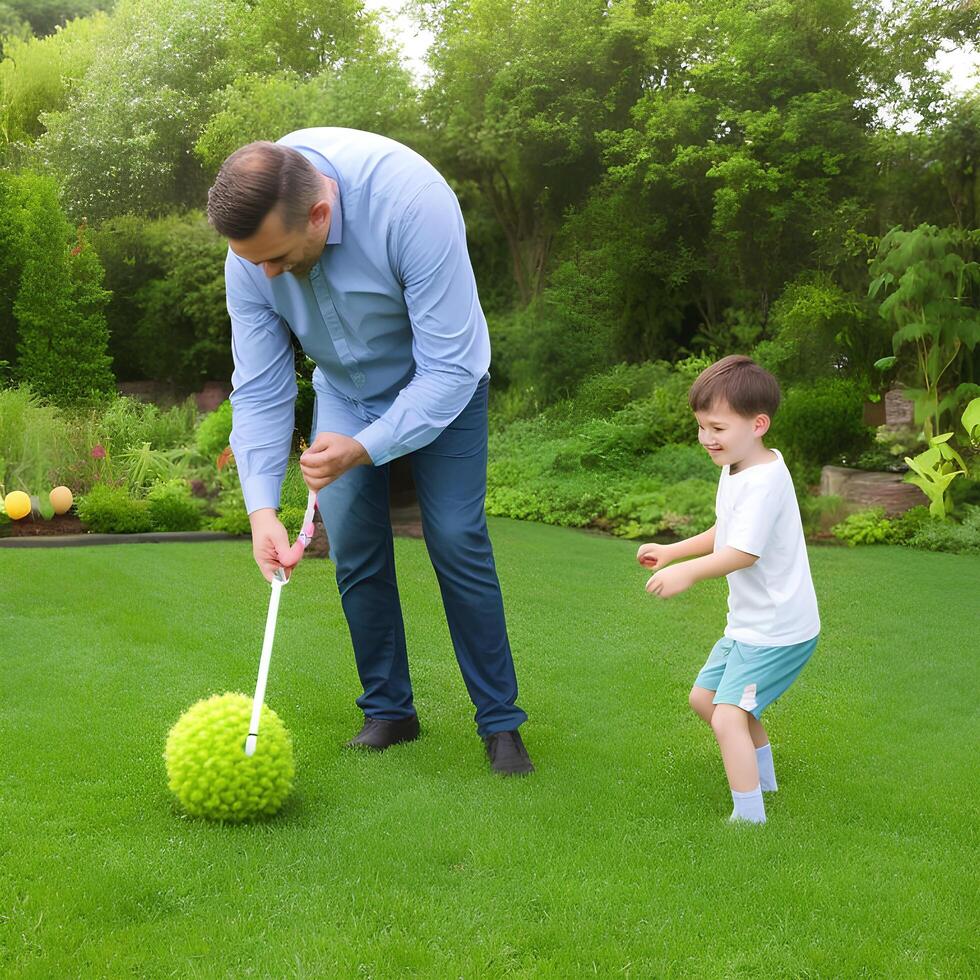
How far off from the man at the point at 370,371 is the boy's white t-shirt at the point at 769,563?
25.3 inches

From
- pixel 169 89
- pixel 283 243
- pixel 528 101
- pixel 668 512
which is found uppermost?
pixel 169 89

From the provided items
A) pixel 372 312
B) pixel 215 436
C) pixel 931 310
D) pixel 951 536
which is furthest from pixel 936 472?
pixel 372 312

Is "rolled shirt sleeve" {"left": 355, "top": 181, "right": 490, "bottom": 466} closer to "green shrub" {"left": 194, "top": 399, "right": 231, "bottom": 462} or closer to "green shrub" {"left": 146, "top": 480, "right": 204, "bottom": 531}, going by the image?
"green shrub" {"left": 146, "top": 480, "right": 204, "bottom": 531}

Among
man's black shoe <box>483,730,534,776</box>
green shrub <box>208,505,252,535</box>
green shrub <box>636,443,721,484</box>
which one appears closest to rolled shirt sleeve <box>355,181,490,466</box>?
man's black shoe <box>483,730,534,776</box>

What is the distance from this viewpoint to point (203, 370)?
13.1 metres

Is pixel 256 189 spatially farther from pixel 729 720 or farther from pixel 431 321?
pixel 729 720

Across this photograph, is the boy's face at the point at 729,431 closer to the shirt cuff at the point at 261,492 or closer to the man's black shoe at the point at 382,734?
the shirt cuff at the point at 261,492

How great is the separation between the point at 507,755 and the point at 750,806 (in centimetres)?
68

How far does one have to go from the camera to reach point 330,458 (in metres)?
2.50

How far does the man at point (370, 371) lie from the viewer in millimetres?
2467

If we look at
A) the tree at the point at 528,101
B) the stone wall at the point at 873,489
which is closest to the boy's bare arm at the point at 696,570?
the stone wall at the point at 873,489

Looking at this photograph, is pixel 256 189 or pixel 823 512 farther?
pixel 823 512

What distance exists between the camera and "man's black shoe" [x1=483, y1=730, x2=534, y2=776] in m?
2.96

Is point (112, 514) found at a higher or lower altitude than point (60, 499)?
lower
